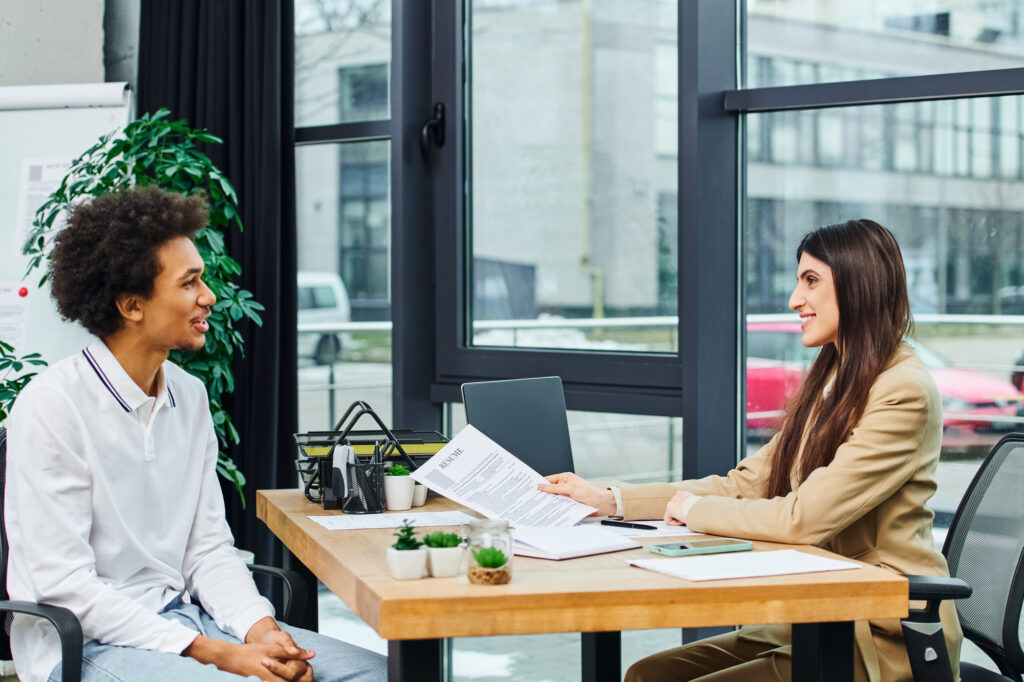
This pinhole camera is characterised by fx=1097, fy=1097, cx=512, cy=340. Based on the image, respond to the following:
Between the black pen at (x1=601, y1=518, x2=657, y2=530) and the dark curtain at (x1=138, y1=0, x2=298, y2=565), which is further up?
the dark curtain at (x1=138, y1=0, x2=298, y2=565)

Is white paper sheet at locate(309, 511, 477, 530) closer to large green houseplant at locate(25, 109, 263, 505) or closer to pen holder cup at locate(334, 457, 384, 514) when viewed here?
pen holder cup at locate(334, 457, 384, 514)

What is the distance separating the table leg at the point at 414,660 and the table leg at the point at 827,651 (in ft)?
1.77

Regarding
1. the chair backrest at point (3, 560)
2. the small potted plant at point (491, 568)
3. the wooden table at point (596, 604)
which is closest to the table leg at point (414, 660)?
the wooden table at point (596, 604)

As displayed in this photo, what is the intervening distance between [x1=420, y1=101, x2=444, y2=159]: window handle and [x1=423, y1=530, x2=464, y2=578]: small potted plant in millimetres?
2093

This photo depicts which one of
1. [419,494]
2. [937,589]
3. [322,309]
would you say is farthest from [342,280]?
[937,589]

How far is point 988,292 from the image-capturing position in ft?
9.04

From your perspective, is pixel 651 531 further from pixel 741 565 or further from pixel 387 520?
pixel 387 520

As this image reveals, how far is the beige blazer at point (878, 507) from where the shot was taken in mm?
1847

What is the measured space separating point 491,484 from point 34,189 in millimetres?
2194

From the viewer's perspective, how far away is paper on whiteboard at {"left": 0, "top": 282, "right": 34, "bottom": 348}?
11.3ft

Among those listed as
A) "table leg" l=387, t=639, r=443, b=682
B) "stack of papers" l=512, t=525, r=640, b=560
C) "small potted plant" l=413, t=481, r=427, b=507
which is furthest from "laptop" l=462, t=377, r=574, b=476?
"table leg" l=387, t=639, r=443, b=682

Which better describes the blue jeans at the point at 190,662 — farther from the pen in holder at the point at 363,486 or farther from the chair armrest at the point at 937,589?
the chair armrest at the point at 937,589

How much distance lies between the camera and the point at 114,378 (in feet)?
6.23

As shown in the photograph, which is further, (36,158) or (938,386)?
(36,158)
